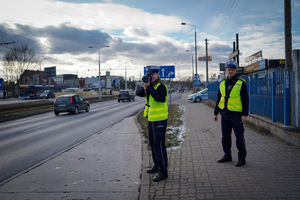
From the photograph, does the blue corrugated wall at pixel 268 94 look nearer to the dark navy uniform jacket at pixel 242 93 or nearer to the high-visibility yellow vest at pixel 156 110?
the dark navy uniform jacket at pixel 242 93

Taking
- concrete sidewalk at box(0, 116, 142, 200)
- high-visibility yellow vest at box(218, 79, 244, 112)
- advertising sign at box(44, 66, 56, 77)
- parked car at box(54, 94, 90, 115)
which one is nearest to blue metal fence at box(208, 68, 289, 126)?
high-visibility yellow vest at box(218, 79, 244, 112)

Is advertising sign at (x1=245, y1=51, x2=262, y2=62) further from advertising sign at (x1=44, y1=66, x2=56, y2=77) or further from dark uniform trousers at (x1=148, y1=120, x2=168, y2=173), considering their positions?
dark uniform trousers at (x1=148, y1=120, x2=168, y2=173)

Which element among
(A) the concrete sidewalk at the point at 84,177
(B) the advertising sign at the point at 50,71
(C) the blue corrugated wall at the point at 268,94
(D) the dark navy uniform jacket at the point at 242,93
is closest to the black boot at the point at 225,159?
(D) the dark navy uniform jacket at the point at 242,93

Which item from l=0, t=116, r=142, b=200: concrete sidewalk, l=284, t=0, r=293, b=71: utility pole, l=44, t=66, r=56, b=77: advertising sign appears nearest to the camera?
l=0, t=116, r=142, b=200: concrete sidewalk

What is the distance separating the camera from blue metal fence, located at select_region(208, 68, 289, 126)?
23.7 ft

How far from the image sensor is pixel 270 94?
323 inches

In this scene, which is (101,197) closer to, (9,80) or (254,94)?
(254,94)

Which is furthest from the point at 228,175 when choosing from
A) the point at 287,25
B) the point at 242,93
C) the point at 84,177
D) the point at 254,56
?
the point at 254,56

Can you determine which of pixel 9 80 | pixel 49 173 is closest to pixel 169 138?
pixel 49 173

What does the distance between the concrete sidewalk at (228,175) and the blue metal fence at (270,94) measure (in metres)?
1.30

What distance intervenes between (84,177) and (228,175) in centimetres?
249

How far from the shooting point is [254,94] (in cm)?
981

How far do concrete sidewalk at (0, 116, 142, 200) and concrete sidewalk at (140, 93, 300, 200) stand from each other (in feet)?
1.19

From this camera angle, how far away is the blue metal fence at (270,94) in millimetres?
7215
